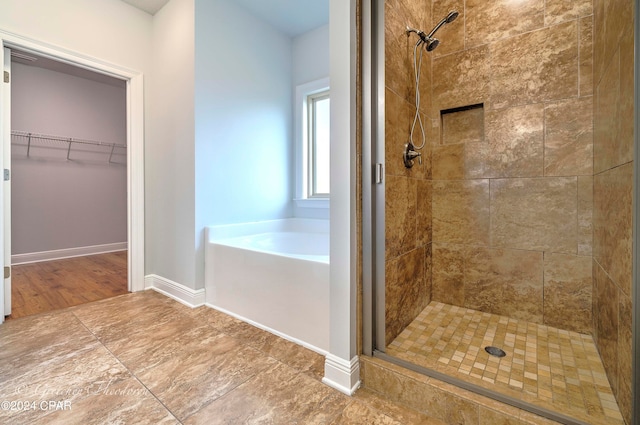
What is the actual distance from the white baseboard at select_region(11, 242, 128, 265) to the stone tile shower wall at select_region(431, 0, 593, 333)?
4.77 meters

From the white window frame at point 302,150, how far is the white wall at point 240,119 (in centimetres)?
9

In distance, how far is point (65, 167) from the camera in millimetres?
3967

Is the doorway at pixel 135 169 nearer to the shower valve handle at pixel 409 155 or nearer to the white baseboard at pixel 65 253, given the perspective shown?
the white baseboard at pixel 65 253

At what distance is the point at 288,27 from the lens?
300 cm

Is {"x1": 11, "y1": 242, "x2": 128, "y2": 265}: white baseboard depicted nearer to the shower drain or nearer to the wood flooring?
the wood flooring

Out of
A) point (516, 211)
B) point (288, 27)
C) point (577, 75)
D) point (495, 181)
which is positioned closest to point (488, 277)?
point (516, 211)

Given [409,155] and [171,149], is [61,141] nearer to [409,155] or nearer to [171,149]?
[171,149]

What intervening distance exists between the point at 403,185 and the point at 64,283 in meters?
3.46

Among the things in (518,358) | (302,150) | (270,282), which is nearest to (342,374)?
(270,282)

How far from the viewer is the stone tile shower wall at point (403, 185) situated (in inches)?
57.4

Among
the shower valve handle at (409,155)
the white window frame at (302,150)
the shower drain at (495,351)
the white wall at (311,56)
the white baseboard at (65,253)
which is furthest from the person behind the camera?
the white baseboard at (65,253)

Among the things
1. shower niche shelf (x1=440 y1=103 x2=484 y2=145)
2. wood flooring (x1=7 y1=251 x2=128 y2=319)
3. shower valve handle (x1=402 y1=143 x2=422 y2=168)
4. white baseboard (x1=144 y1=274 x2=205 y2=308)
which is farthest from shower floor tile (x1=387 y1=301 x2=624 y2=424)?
wood flooring (x1=7 y1=251 x2=128 y2=319)

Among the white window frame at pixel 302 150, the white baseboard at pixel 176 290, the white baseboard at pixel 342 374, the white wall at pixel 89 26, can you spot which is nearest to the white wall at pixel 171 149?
the white baseboard at pixel 176 290

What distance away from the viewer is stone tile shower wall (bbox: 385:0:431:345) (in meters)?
1.46
